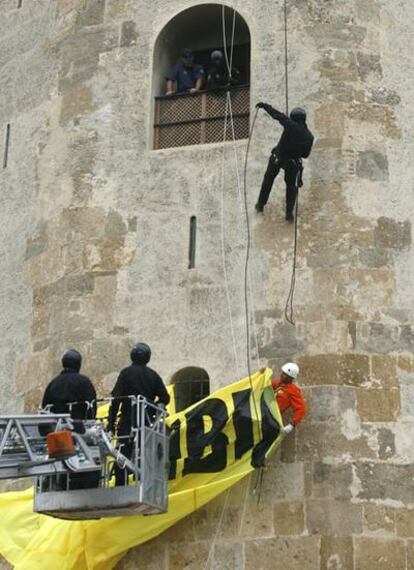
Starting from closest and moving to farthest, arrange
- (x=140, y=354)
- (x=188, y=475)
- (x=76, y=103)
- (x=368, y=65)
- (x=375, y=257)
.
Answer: (x=140, y=354) → (x=188, y=475) → (x=375, y=257) → (x=368, y=65) → (x=76, y=103)

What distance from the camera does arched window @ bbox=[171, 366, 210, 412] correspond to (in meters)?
19.0

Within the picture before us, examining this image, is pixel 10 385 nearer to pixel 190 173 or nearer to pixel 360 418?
pixel 190 173

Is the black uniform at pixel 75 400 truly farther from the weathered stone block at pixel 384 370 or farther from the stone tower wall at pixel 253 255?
the weathered stone block at pixel 384 370

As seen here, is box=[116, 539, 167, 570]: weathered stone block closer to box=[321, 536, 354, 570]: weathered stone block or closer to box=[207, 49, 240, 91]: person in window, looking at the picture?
box=[321, 536, 354, 570]: weathered stone block

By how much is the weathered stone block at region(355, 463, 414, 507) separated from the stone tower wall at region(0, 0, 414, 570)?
0.02m

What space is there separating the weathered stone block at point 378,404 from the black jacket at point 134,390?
9.84 ft

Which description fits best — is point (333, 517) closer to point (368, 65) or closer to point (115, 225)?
point (115, 225)

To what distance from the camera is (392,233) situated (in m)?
19.2

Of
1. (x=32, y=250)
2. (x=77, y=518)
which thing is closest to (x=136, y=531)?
(x=77, y=518)

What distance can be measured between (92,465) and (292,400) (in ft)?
10.8

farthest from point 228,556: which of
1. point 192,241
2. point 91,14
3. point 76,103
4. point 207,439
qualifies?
point 91,14

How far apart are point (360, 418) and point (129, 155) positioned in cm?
553

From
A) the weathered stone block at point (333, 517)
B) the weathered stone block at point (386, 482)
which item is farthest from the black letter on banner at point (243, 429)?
the weathered stone block at point (386, 482)

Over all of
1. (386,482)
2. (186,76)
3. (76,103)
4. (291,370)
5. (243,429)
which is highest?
(186,76)
